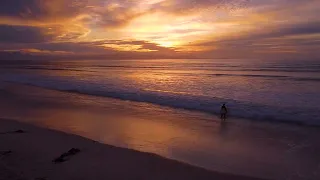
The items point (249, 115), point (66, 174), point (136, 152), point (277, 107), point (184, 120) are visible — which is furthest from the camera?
point (277, 107)

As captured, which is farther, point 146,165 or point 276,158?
point 276,158

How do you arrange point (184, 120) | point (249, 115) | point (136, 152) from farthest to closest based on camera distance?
point (249, 115)
point (184, 120)
point (136, 152)

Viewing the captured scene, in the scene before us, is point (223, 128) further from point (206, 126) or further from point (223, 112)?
point (223, 112)

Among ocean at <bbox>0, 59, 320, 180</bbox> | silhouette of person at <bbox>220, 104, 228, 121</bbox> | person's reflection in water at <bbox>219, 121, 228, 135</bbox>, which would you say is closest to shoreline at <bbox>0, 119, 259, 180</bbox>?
ocean at <bbox>0, 59, 320, 180</bbox>

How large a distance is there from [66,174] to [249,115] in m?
10.2

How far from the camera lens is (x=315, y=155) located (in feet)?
27.6

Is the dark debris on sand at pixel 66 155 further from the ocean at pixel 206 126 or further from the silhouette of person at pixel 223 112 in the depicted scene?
the silhouette of person at pixel 223 112

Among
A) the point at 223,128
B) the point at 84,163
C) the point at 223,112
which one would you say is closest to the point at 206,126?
the point at 223,128

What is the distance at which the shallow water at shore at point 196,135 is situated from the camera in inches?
303

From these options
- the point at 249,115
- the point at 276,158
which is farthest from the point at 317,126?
the point at 276,158

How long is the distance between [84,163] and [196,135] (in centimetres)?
451

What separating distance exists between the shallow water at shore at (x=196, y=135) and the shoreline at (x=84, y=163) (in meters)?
0.66

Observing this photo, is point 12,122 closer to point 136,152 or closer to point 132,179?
point 136,152

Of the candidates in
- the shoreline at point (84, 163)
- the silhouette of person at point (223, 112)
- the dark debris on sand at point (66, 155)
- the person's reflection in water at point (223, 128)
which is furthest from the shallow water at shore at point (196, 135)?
the dark debris on sand at point (66, 155)
